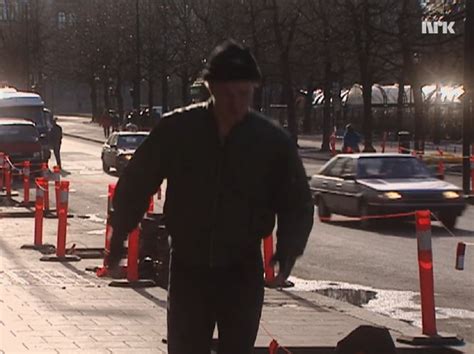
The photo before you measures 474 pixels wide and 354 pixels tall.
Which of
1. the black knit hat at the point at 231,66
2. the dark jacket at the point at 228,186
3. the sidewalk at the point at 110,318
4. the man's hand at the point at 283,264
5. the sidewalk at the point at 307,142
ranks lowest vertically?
the sidewalk at the point at 307,142

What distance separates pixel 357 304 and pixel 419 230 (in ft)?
9.11

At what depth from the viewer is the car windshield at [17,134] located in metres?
40.3

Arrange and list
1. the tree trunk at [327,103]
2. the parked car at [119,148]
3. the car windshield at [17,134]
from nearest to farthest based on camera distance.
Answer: the car windshield at [17,134], the parked car at [119,148], the tree trunk at [327,103]

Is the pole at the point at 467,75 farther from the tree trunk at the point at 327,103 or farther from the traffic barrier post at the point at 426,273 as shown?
the traffic barrier post at the point at 426,273

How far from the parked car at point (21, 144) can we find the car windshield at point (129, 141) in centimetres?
371

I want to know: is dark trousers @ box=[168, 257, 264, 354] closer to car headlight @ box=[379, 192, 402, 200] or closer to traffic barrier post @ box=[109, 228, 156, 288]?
traffic barrier post @ box=[109, 228, 156, 288]

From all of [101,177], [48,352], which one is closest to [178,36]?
[101,177]

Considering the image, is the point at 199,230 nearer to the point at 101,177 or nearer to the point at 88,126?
the point at 101,177

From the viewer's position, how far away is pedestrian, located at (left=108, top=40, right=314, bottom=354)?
19.2 feet

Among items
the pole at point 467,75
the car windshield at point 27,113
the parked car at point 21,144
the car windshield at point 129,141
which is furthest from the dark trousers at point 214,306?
the car windshield at point 27,113

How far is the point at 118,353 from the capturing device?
9.48 metres

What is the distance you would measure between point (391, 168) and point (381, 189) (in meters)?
1.56

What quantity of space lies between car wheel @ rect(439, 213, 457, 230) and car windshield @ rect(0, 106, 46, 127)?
27.2 m

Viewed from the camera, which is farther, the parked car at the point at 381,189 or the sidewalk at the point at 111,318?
the parked car at the point at 381,189
